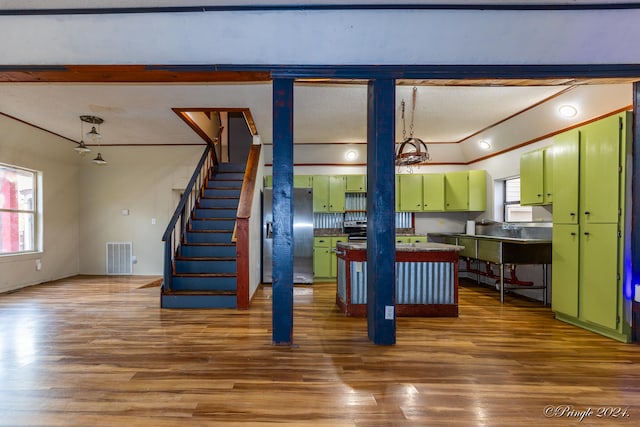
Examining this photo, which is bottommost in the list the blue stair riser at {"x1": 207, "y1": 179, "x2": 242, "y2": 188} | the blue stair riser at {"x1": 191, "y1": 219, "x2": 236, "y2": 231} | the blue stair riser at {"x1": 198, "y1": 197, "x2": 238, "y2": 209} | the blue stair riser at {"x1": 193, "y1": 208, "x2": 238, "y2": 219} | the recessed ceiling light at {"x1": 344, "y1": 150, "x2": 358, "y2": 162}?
the blue stair riser at {"x1": 191, "y1": 219, "x2": 236, "y2": 231}

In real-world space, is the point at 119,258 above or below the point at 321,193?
below

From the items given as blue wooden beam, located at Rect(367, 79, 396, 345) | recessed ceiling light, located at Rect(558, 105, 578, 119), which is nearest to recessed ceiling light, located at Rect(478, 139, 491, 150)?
recessed ceiling light, located at Rect(558, 105, 578, 119)

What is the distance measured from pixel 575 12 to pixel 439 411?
329cm

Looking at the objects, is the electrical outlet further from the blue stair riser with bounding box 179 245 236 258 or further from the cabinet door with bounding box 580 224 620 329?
the blue stair riser with bounding box 179 245 236 258

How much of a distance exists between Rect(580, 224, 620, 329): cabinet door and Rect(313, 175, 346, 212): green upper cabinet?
13.1 ft

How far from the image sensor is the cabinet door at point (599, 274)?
3.04 m

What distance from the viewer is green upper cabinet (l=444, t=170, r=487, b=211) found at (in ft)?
20.5

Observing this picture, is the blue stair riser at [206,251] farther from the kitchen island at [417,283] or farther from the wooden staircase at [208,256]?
the kitchen island at [417,283]

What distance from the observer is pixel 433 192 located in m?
6.54

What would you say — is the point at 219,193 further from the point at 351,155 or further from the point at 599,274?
the point at 599,274

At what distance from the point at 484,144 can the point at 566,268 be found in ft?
10.2

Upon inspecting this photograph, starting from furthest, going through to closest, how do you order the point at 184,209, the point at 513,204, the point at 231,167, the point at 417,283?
the point at 231,167 → the point at 513,204 → the point at 184,209 → the point at 417,283

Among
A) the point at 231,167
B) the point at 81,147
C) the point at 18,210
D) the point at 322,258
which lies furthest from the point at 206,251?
the point at 18,210

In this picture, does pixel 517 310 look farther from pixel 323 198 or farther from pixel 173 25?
pixel 173 25
